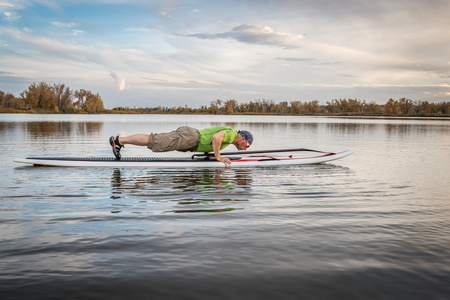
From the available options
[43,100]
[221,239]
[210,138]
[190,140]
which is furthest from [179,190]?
[43,100]

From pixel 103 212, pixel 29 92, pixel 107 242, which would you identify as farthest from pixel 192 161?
pixel 29 92

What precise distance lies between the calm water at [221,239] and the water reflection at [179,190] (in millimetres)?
45

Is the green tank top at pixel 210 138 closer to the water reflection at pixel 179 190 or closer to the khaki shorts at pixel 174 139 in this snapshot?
the khaki shorts at pixel 174 139

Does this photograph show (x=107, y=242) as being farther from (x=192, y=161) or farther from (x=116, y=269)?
(x=192, y=161)

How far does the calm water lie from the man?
152 cm

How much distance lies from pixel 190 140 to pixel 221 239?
6.02 metres

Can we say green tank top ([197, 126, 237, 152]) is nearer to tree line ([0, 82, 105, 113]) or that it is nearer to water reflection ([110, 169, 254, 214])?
water reflection ([110, 169, 254, 214])

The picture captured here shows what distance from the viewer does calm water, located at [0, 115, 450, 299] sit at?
11.4 feet

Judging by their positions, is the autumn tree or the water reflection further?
the autumn tree

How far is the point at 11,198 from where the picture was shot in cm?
696

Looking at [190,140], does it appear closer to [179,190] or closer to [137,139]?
[137,139]

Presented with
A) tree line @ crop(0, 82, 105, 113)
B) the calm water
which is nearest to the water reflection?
the calm water

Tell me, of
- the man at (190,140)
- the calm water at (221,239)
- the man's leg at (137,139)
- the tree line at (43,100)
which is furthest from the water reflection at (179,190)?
the tree line at (43,100)

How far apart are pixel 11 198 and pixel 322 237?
6065mm
